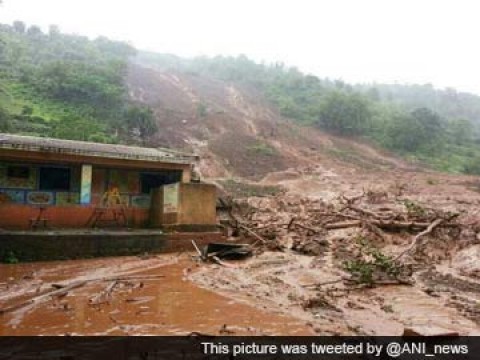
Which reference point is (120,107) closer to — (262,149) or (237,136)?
(237,136)

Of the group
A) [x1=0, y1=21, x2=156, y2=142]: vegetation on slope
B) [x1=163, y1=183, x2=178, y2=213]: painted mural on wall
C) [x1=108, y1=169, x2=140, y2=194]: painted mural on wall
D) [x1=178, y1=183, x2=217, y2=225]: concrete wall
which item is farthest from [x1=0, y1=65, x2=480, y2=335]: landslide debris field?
[x1=0, y1=21, x2=156, y2=142]: vegetation on slope

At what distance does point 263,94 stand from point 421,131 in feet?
69.8

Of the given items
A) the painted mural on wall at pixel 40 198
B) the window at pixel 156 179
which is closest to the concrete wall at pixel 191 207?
the window at pixel 156 179

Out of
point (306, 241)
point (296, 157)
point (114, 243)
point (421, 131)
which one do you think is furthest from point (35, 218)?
point (421, 131)

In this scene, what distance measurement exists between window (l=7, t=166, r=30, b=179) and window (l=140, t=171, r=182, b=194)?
166 inches

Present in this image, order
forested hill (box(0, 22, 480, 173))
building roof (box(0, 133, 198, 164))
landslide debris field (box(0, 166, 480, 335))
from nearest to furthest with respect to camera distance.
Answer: landslide debris field (box(0, 166, 480, 335)), building roof (box(0, 133, 198, 164)), forested hill (box(0, 22, 480, 173))

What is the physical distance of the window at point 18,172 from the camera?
611 inches

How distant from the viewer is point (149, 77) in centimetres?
5672

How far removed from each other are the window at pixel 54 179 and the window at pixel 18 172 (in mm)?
485

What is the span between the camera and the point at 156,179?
18438 mm

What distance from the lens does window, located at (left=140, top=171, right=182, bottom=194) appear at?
1822 centimetres

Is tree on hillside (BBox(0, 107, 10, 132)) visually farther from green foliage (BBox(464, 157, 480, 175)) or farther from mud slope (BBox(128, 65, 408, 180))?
green foliage (BBox(464, 157, 480, 175))

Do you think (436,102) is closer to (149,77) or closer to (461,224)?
(149,77)

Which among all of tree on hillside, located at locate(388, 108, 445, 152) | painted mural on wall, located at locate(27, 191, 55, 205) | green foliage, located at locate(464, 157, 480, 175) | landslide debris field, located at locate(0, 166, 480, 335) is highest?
tree on hillside, located at locate(388, 108, 445, 152)
